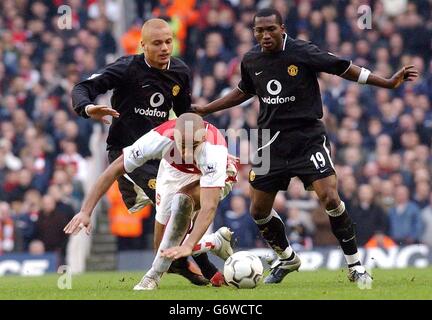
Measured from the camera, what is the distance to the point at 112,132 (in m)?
11.4

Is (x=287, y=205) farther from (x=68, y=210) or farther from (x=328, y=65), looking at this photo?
(x=328, y=65)

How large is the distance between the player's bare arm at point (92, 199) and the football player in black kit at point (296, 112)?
162cm

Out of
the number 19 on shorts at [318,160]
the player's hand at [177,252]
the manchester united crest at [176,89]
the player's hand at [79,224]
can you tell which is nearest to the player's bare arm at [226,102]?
the manchester united crest at [176,89]

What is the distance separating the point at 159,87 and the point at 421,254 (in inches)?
268

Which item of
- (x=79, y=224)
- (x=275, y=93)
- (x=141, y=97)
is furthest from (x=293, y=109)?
(x=79, y=224)

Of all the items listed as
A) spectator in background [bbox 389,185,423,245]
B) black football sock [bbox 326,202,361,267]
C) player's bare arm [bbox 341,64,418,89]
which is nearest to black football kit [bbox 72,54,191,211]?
A: player's bare arm [bbox 341,64,418,89]

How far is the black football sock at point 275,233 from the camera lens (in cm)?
1111

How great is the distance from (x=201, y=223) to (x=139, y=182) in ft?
6.49

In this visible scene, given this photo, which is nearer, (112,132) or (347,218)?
(347,218)

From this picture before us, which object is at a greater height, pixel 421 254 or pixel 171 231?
pixel 171 231

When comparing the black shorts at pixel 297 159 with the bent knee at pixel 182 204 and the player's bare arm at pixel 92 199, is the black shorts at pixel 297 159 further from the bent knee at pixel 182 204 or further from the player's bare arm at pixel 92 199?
the player's bare arm at pixel 92 199

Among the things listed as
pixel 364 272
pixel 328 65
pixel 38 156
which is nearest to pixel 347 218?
pixel 364 272

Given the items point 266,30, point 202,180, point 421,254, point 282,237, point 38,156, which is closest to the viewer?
point 202,180

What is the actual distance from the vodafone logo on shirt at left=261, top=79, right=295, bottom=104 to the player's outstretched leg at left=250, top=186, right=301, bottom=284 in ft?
2.75
